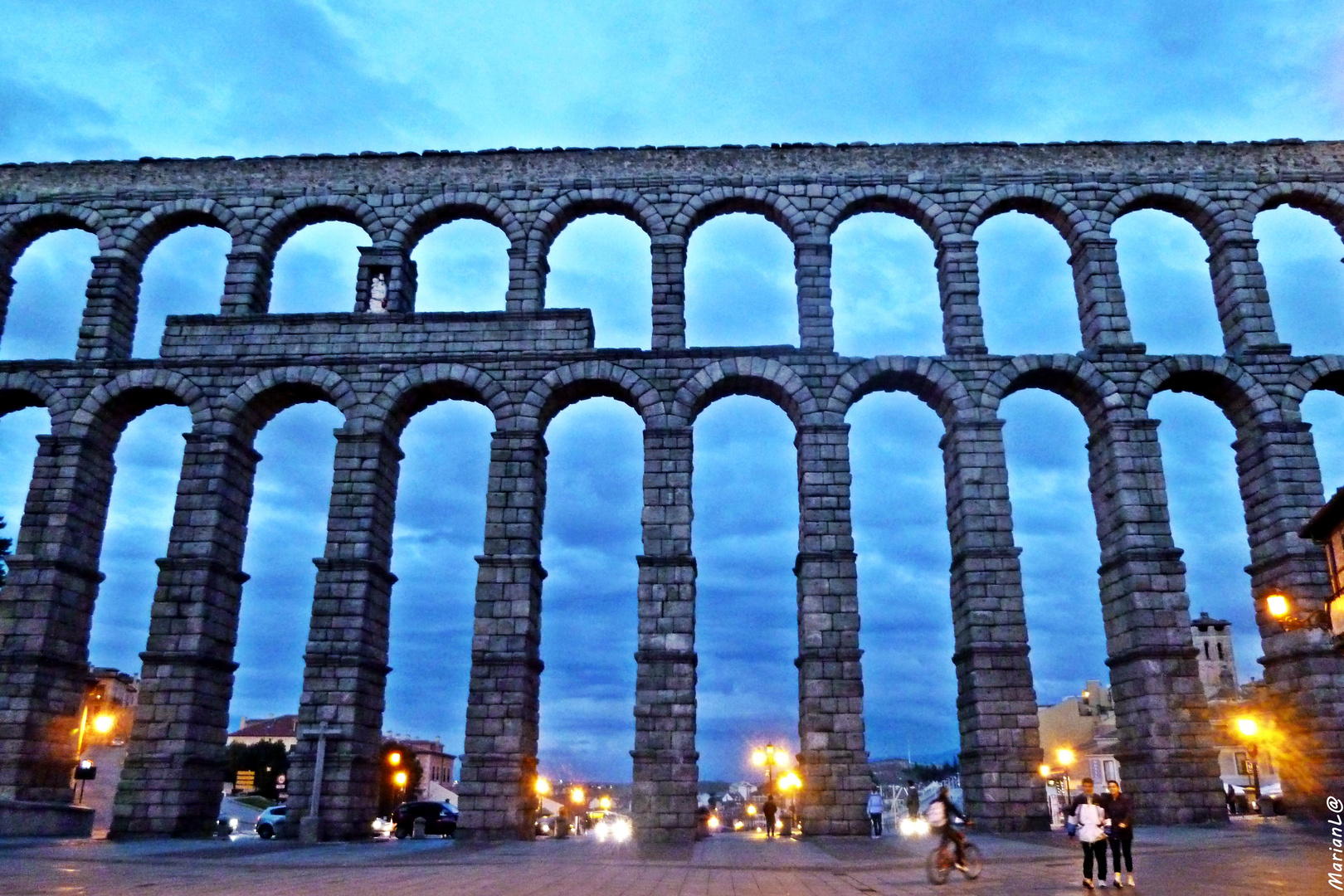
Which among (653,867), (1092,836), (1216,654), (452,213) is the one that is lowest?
(653,867)

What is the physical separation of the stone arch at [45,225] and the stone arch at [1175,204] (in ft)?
92.5

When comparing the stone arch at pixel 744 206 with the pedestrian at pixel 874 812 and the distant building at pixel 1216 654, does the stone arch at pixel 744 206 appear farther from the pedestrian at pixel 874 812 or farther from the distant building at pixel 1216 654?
the distant building at pixel 1216 654

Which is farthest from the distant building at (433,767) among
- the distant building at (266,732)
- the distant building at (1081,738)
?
the distant building at (1081,738)

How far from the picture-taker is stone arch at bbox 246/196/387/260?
2841 cm

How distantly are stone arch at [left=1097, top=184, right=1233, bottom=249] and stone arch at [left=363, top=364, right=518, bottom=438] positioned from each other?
17.0m

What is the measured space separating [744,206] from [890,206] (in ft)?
13.6

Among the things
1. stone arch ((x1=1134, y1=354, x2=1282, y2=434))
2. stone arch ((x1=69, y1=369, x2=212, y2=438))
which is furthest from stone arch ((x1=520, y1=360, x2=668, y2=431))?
stone arch ((x1=1134, y1=354, x2=1282, y2=434))

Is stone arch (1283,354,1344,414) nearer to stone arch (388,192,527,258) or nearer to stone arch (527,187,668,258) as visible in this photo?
stone arch (527,187,668,258)

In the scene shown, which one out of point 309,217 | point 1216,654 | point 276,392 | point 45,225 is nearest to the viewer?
point 276,392

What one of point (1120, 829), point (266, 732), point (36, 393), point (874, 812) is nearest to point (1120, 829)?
point (1120, 829)

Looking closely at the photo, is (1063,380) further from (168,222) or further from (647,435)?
(168,222)

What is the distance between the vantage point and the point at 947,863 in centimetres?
1391

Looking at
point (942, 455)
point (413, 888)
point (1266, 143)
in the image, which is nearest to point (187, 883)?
point (413, 888)

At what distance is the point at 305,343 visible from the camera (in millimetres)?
27297
